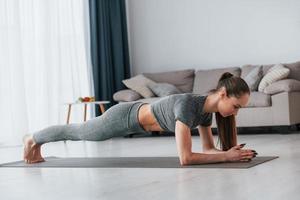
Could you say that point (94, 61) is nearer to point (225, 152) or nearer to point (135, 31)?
point (135, 31)

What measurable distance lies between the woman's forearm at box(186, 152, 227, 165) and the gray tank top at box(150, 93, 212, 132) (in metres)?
0.19

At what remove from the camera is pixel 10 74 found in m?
7.51

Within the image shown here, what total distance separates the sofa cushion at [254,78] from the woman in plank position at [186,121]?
3.33m

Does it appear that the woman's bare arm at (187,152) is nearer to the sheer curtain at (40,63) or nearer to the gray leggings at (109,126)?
the gray leggings at (109,126)

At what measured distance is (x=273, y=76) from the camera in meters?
7.19

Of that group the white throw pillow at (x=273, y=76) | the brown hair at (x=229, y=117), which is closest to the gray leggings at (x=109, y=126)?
the brown hair at (x=229, y=117)

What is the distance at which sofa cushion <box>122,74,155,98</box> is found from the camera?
8.12 meters

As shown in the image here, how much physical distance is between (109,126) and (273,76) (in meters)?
3.45

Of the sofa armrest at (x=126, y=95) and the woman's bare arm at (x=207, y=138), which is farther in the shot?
the sofa armrest at (x=126, y=95)

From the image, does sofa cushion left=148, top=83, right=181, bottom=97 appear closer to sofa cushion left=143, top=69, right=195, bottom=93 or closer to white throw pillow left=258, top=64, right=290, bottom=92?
sofa cushion left=143, top=69, right=195, bottom=93

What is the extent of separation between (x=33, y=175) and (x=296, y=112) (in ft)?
12.9

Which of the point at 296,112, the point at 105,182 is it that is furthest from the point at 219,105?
the point at 296,112

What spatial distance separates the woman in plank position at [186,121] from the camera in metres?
3.79

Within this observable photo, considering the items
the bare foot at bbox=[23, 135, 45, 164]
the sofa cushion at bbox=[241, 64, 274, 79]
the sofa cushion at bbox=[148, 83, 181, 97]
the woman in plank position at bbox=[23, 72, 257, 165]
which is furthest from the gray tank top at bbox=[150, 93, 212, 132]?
the sofa cushion at bbox=[148, 83, 181, 97]
